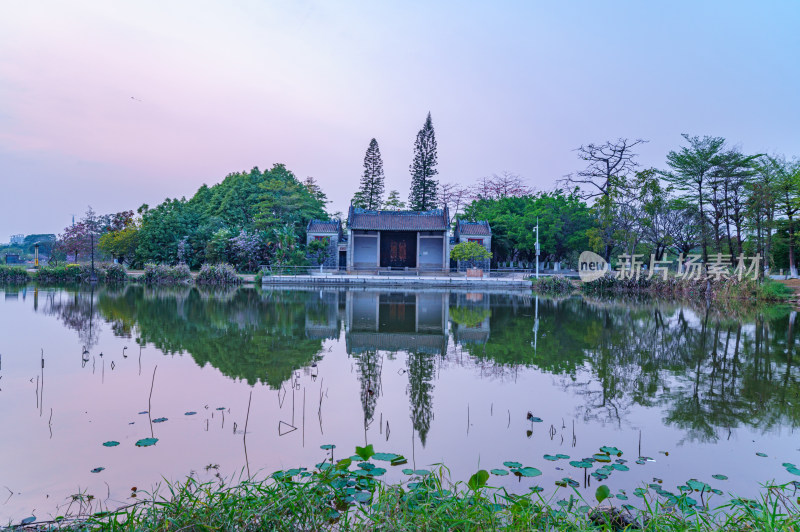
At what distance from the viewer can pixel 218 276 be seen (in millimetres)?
27547

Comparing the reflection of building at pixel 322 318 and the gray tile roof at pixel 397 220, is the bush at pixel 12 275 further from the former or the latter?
the gray tile roof at pixel 397 220

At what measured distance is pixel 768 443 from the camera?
463cm

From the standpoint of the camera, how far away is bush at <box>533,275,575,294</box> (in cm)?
2517

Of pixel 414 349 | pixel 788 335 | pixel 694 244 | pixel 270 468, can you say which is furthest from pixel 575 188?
pixel 270 468

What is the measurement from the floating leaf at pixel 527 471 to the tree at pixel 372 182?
4255 cm

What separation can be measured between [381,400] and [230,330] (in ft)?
20.4

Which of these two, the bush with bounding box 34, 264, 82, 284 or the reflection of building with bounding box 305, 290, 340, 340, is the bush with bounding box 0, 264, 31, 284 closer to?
the bush with bounding box 34, 264, 82, 284

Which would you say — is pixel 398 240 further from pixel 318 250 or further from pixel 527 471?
pixel 527 471

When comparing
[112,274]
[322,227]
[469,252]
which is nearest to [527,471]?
[469,252]

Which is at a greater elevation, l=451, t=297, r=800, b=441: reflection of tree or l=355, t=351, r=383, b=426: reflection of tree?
l=451, t=297, r=800, b=441: reflection of tree

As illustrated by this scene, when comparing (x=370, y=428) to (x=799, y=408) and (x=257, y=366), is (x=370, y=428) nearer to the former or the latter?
(x=257, y=366)

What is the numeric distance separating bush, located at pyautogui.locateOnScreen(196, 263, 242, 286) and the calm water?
15.0m
